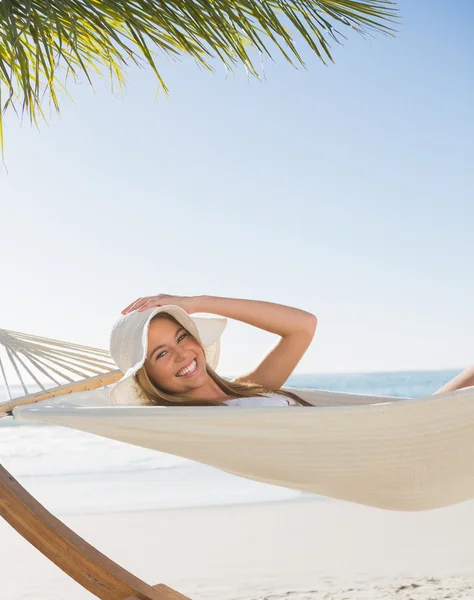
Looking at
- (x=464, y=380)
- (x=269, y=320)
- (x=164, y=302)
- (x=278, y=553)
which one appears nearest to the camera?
(x=464, y=380)

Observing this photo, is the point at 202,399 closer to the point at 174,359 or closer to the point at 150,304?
the point at 174,359

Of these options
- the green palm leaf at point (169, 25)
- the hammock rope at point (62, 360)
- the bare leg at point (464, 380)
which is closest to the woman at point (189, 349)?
the bare leg at point (464, 380)

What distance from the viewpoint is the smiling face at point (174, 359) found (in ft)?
6.50

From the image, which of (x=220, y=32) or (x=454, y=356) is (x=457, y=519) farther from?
(x=454, y=356)

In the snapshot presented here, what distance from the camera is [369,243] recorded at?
1543 centimetres

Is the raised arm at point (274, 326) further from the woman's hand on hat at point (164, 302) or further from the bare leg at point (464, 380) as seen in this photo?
the bare leg at point (464, 380)

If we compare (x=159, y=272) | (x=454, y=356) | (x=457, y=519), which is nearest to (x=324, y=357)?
(x=454, y=356)

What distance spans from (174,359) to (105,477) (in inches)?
154

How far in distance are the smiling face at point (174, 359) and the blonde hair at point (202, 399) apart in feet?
0.05

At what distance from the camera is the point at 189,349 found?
6.73 ft

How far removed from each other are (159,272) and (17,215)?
351cm

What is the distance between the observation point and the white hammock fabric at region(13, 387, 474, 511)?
143cm

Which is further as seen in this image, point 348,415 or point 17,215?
point 17,215

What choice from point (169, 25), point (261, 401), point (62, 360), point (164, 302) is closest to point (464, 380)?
point (261, 401)
